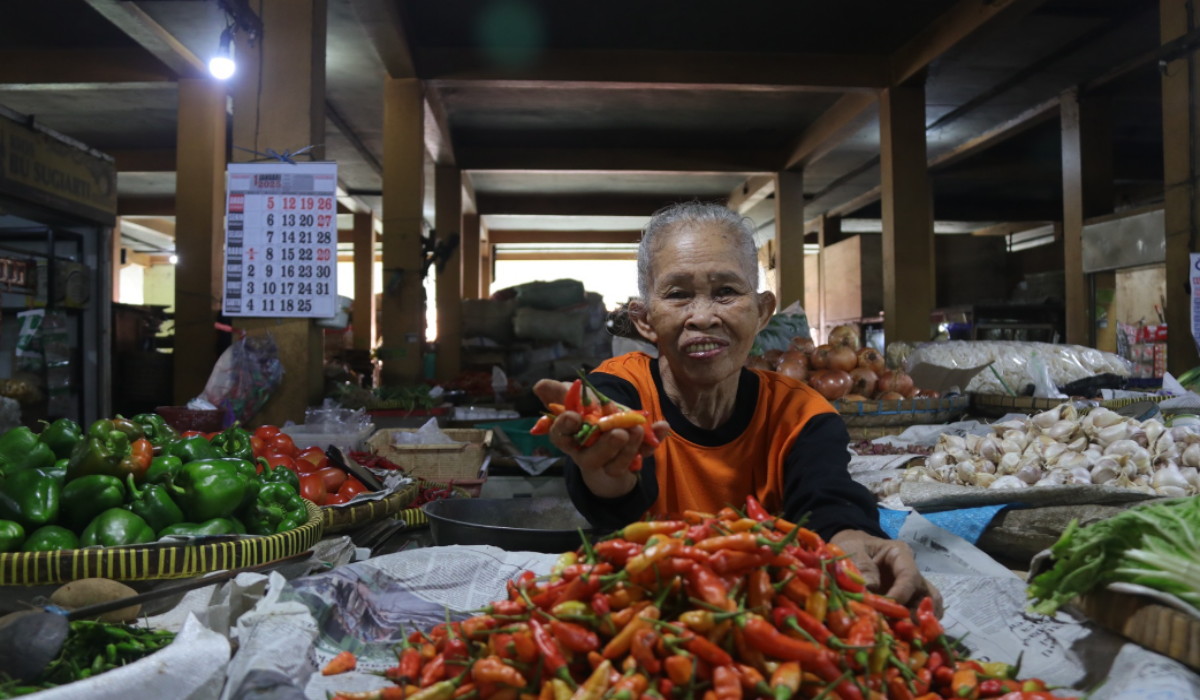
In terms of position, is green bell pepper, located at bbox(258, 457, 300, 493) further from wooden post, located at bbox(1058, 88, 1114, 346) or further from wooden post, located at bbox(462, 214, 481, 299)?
wooden post, located at bbox(462, 214, 481, 299)

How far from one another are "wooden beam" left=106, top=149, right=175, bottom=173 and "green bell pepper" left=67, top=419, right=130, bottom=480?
42.5ft

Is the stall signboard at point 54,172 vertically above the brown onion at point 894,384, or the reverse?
the stall signboard at point 54,172

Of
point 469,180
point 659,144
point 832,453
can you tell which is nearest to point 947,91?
point 659,144

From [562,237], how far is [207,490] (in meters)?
19.7

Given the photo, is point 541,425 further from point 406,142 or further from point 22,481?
point 406,142

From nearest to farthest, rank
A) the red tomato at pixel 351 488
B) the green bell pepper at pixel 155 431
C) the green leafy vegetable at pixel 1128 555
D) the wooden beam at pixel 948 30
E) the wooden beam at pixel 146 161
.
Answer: the green leafy vegetable at pixel 1128 555
the green bell pepper at pixel 155 431
the red tomato at pixel 351 488
the wooden beam at pixel 948 30
the wooden beam at pixel 146 161

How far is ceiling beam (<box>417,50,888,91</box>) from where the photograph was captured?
8758 millimetres

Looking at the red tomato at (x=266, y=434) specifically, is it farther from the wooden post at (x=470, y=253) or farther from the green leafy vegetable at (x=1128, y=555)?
the wooden post at (x=470, y=253)

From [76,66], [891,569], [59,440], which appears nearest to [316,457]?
[59,440]

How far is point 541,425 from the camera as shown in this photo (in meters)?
1.60

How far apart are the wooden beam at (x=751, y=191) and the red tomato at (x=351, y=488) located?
11293 millimetres

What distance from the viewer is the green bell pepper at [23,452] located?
2174mm

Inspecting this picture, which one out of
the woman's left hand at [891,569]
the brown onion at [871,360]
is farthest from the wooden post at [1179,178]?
the woman's left hand at [891,569]

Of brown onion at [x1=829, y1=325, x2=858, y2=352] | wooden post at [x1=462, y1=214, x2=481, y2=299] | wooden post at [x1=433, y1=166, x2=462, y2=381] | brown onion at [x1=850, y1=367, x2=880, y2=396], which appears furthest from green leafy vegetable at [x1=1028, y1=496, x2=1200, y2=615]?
wooden post at [x1=462, y1=214, x2=481, y2=299]
